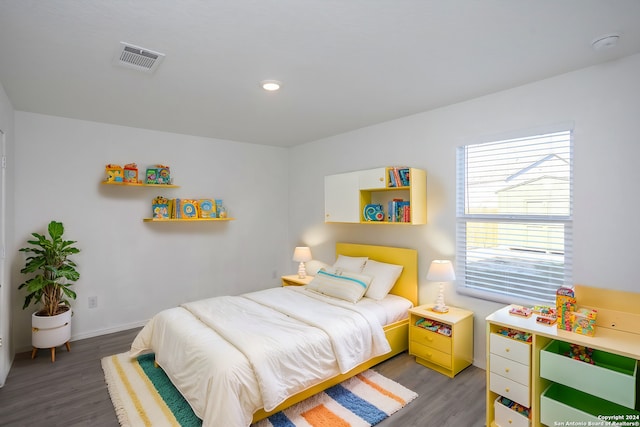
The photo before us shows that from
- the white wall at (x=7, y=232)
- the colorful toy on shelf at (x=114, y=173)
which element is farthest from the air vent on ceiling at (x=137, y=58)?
the colorful toy on shelf at (x=114, y=173)

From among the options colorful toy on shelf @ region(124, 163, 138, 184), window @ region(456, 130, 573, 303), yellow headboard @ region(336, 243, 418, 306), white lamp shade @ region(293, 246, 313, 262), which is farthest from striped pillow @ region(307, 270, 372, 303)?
colorful toy on shelf @ region(124, 163, 138, 184)

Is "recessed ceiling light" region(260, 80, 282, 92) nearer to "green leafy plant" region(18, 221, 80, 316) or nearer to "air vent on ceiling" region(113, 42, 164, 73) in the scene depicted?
"air vent on ceiling" region(113, 42, 164, 73)

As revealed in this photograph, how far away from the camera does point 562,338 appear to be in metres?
1.95

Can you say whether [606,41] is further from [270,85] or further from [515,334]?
[270,85]

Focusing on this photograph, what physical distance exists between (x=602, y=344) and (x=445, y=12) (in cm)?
204

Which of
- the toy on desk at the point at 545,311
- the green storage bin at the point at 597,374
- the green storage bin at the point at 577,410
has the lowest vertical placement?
the green storage bin at the point at 577,410

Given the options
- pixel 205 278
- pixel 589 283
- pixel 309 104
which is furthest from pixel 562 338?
pixel 205 278

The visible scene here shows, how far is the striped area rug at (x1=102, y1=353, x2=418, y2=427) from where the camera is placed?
2.26 m

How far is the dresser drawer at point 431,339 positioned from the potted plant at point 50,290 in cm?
339

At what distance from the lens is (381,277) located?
3553 mm

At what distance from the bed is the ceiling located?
74.1 inches

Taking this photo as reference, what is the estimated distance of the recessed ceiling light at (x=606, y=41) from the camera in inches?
76.3

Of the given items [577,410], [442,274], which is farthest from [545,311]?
[442,274]

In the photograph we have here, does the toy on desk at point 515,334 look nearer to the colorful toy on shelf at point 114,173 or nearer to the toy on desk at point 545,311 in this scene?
the toy on desk at point 545,311
